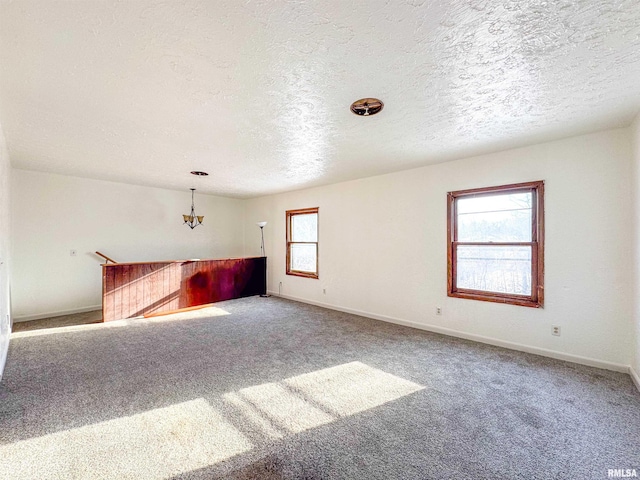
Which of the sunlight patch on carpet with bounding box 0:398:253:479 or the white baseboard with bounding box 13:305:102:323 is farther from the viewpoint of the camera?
the white baseboard with bounding box 13:305:102:323

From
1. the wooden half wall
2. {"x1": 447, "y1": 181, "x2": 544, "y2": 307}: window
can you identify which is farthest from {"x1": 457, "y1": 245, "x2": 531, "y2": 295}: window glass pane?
the wooden half wall

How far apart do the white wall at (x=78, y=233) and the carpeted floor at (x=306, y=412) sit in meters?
1.34

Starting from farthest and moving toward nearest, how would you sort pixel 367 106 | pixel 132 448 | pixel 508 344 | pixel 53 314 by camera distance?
1. pixel 53 314
2. pixel 508 344
3. pixel 367 106
4. pixel 132 448

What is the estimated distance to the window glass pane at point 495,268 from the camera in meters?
3.40

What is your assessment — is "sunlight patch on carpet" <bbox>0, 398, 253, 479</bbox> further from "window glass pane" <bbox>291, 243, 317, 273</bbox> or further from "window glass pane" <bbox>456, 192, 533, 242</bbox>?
"window glass pane" <bbox>291, 243, 317, 273</bbox>

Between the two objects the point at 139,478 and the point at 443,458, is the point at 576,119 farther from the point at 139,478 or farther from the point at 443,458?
the point at 139,478

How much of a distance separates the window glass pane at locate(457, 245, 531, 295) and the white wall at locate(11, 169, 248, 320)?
563 cm

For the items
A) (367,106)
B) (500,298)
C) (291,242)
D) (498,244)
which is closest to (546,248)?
(498,244)

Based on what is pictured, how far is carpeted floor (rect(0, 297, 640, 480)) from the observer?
5.34ft

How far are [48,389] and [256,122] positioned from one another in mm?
2890

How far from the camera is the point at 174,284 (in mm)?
5289

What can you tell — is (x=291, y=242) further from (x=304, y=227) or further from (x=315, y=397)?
(x=315, y=397)

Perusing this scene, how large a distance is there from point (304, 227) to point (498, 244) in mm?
3669

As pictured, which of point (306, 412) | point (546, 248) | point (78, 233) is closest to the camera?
point (306, 412)
